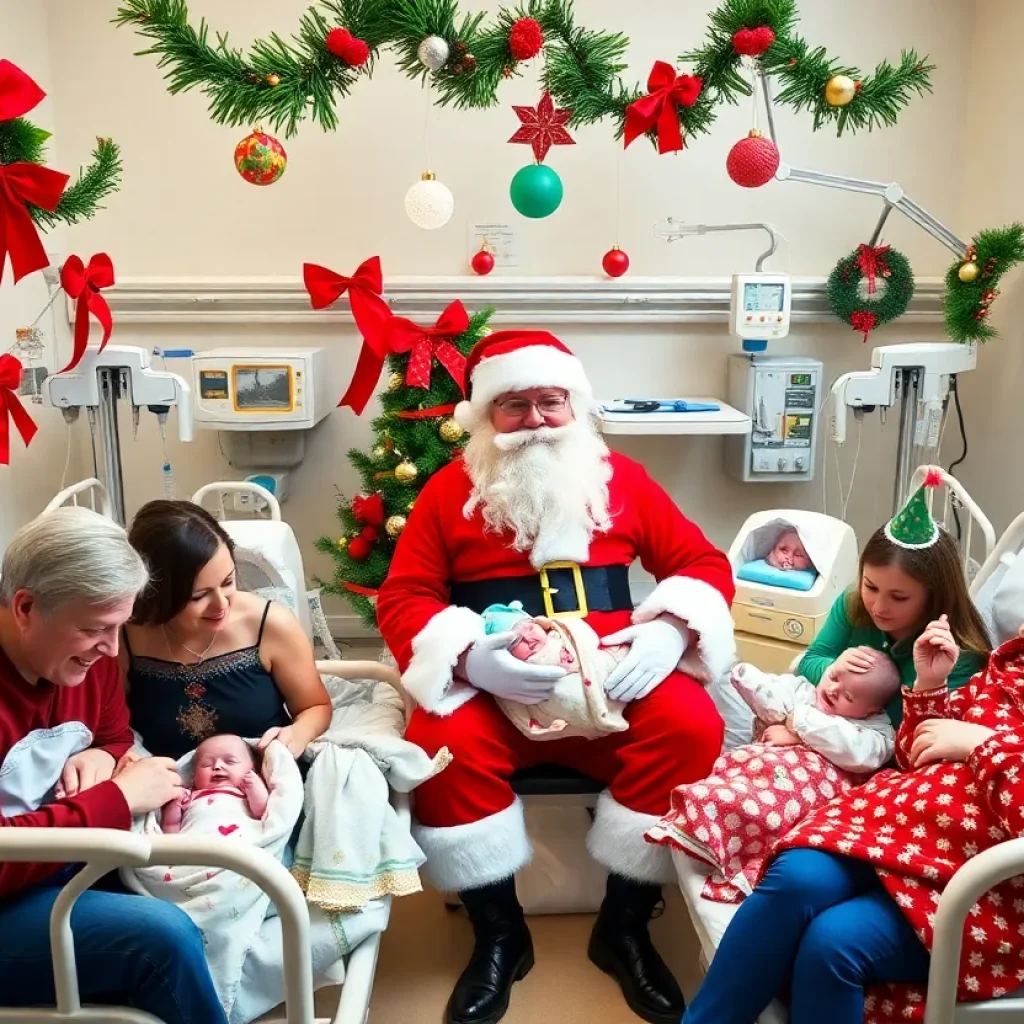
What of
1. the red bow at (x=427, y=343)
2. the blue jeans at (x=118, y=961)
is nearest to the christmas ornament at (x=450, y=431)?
the red bow at (x=427, y=343)

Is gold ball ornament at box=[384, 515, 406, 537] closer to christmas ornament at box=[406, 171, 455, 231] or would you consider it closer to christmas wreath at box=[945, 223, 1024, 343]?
christmas ornament at box=[406, 171, 455, 231]

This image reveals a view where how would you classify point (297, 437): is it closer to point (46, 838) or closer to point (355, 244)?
point (355, 244)

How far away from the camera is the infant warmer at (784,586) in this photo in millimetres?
2865

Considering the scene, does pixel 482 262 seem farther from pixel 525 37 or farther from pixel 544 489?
pixel 544 489

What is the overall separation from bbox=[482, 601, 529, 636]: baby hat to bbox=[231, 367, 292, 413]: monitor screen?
56.8 inches

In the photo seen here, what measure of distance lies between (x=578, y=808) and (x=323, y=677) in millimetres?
634

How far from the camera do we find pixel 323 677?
2.30 metres

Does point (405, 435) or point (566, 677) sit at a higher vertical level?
point (405, 435)

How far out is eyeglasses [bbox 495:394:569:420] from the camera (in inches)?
94.3

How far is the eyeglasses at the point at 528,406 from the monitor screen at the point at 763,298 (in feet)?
3.94

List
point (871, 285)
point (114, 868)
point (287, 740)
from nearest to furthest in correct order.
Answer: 1. point (114, 868)
2. point (287, 740)
3. point (871, 285)

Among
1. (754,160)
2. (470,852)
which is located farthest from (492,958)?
(754,160)

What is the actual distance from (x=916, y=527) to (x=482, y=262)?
2.01 meters

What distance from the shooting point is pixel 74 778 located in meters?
1.59
